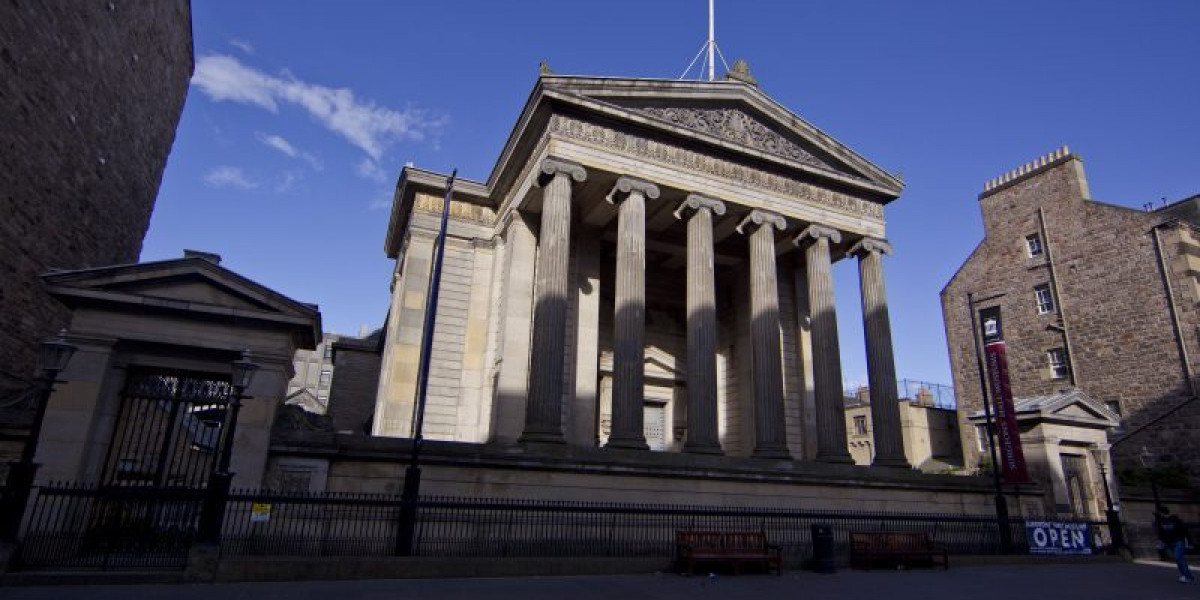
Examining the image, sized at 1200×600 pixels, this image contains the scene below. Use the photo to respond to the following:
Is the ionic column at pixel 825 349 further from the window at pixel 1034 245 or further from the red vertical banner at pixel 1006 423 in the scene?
the window at pixel 1034 245

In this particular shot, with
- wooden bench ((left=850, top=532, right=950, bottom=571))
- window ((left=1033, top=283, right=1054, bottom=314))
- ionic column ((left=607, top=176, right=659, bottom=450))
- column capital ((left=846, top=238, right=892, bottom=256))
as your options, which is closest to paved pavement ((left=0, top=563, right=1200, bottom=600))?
wooden bench ((left=850, top=532, right=950, bottom=571))

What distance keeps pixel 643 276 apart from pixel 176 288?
1077cm

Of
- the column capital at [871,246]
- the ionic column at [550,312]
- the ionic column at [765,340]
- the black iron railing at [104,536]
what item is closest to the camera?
the black iron railing at [104,536]

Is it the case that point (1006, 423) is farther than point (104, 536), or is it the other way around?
point (1006, 423)

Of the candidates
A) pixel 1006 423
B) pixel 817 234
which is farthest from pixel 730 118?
pixel 1006 423

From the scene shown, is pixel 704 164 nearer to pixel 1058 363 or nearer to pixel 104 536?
pixel 104 536

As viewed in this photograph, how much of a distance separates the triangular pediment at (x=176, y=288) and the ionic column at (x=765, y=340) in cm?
1224

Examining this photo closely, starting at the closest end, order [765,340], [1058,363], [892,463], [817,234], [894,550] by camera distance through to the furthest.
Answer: [894,550] < [892,463] < [765,340] < [817,234] < [1058,363]

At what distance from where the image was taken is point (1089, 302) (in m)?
29.9

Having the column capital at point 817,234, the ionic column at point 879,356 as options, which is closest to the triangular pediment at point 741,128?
the column capital at point 817,234

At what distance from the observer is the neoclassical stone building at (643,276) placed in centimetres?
1786

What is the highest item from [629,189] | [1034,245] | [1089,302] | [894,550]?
[1034,245]

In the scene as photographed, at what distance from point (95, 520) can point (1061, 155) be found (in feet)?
128

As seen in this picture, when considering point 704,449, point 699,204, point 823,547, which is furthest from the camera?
point 699,204
